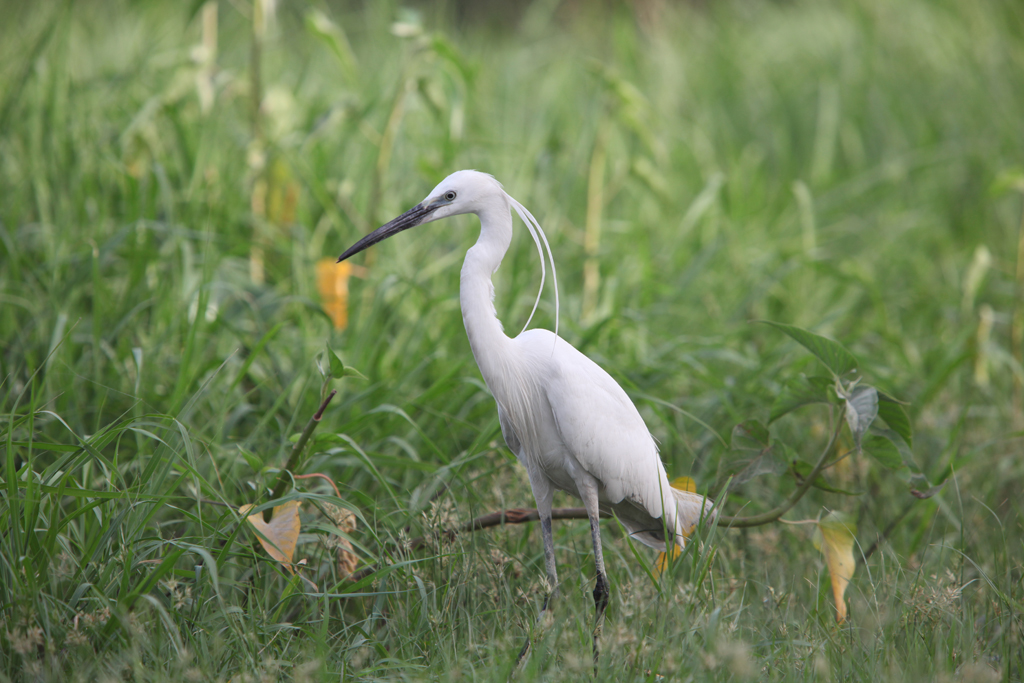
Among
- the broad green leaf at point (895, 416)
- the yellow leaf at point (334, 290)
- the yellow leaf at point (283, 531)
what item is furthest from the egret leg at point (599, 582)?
the yellow leaf at point (334, 290)

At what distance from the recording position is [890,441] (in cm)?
212

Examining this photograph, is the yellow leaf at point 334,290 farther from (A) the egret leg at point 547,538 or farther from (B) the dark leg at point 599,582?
(B) the dark leg at point 599,582

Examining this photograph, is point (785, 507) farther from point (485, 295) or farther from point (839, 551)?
point (485, 295)

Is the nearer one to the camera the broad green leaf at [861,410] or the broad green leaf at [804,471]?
the broad green leaf at [861,410]

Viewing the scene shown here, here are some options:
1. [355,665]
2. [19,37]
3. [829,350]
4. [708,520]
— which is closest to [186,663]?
[355,665]

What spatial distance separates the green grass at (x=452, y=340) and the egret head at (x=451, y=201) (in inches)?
25.7

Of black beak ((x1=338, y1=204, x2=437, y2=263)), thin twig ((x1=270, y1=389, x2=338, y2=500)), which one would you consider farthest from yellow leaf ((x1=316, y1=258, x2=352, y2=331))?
black beak ((x1=338, y1=204, x2=437, y2=263))

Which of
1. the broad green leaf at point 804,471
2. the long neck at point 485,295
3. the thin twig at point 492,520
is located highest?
the long neck at point 485,295

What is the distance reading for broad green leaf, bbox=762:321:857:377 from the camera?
2025 millimetres

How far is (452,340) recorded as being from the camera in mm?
3318

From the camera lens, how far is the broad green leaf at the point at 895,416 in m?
2.11

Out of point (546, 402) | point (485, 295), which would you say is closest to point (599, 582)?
point (546, 402)

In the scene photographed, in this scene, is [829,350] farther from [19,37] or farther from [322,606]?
[19,37]

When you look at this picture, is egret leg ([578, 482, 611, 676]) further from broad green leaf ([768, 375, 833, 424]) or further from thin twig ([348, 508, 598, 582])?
broad green leaf ([768, 375, 833, 424])
